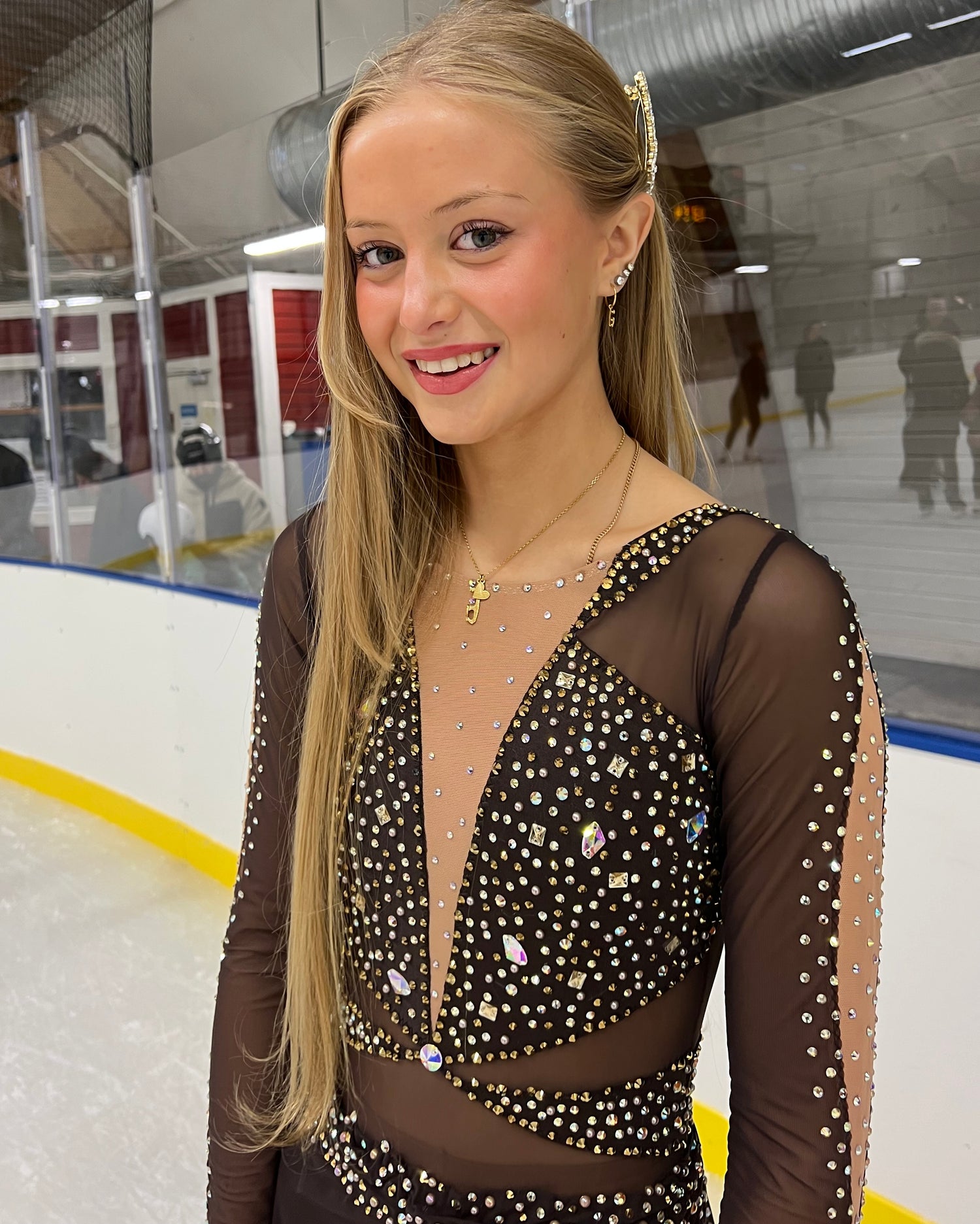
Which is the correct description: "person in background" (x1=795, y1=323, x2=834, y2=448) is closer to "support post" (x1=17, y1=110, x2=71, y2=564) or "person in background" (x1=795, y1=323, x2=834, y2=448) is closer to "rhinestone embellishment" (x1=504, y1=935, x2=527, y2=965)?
"rhinestone embellishment" (x1=504, y1=935, x2=527, y2=965)

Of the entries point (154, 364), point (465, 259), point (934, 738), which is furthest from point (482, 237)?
point (154, 364)

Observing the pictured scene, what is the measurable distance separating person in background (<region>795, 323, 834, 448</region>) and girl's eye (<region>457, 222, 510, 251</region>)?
1.67 meters

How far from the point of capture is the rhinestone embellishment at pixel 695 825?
864mm

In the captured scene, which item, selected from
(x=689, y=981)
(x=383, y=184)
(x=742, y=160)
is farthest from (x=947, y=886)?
(x=383, y=184)

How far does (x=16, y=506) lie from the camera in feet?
17.9

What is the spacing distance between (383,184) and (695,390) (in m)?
1.76

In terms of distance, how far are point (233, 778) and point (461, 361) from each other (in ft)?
11.0

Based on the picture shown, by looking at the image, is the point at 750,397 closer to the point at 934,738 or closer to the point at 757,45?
the point at 757,45

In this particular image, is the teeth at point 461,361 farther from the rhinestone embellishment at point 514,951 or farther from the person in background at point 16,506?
the person in background at point 16,506

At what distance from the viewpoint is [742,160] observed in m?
2.42

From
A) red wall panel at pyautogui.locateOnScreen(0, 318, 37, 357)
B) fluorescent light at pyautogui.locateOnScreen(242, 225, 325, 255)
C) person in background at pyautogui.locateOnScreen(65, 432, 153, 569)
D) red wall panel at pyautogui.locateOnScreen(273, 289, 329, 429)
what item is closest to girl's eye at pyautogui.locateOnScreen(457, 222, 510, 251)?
fluorescent light at pyautogui.locateOnScreen(242, 225, 325, 255)

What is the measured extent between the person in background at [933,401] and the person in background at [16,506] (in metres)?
4.04

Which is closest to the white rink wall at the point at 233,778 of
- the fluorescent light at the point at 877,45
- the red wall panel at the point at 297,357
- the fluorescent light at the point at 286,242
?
the red wall panel at the point at 297,357

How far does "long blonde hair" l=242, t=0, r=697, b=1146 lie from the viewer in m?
0.95
